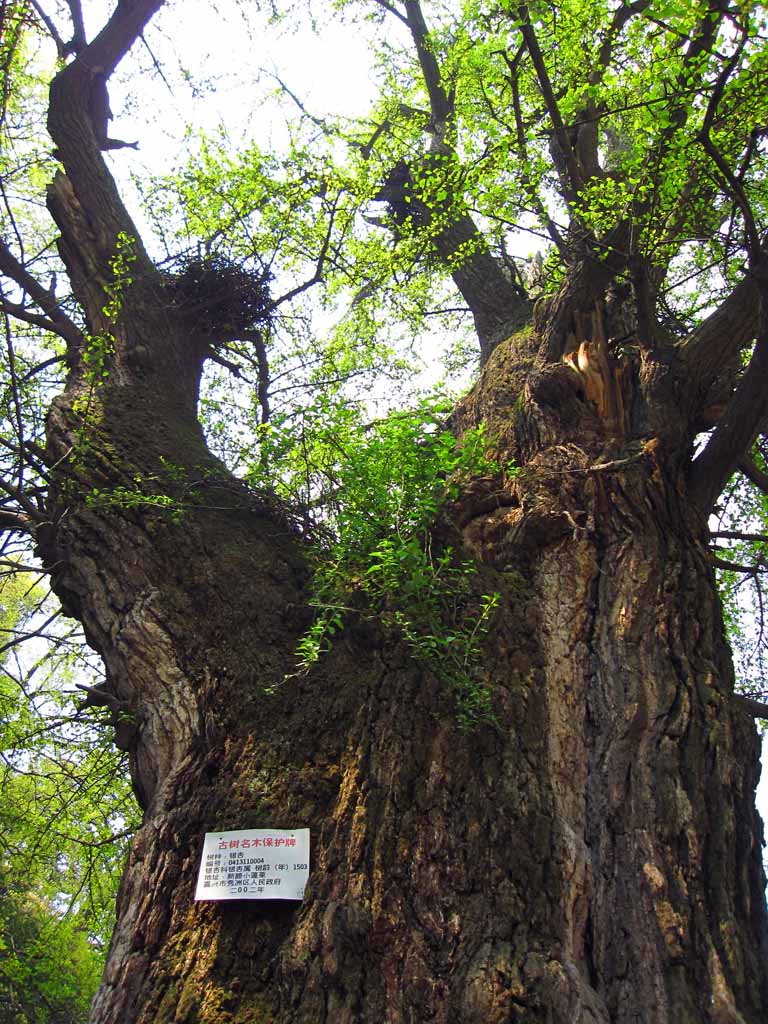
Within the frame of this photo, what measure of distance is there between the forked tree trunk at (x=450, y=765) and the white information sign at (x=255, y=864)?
6cm

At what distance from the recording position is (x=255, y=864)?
2555 mm

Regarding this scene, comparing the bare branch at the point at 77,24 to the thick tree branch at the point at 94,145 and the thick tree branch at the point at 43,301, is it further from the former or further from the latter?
the thick tree branch at the point at 43,301

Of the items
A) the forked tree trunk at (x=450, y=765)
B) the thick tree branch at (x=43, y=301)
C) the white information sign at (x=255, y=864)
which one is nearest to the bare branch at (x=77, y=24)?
the thick tree branch at (x=43, y=301)

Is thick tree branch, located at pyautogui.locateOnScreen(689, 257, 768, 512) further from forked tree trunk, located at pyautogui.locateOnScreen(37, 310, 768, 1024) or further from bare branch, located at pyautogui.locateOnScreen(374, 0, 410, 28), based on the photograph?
bare branch, located at pyautogui.locateOnScreen(374, 0, 410, 28)

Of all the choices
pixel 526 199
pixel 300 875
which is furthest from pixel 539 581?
pixel 526 199

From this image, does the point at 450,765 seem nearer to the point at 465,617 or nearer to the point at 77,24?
the point at 465,617

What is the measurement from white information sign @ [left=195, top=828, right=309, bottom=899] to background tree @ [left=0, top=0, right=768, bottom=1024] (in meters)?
0.06

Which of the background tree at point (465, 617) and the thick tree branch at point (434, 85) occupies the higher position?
the thick tree branch at point (434, 85)

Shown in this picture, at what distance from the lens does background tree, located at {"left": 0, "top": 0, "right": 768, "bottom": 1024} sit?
2.41 m

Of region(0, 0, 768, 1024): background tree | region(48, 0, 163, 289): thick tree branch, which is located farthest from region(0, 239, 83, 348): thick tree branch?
region(48, 0, 163, 289): thick tree branch

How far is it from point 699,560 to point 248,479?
2288 mm

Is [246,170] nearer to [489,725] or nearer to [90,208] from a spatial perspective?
[90,208]

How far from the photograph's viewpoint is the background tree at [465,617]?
7.89 feet

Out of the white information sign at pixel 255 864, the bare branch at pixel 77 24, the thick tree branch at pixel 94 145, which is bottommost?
the white information sign at pixel 255 864
